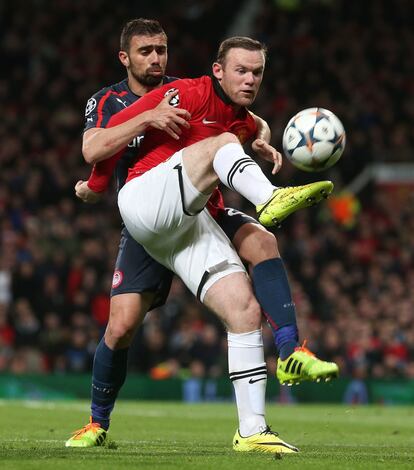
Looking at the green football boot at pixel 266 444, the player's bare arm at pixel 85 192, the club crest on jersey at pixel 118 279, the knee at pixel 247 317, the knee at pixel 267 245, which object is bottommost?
the green football boot at pixel 266 444

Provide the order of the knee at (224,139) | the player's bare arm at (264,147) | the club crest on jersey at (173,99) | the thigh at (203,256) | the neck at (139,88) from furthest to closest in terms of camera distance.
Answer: the neck at (139,88), the player's bare arm at (264,147), the club crest on jersey at (173,99), the thigh at (203,256), the knee at (224,139)

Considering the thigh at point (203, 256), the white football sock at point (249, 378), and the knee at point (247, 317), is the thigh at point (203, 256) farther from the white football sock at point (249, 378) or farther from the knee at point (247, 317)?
the white football sock at point (249, 378)

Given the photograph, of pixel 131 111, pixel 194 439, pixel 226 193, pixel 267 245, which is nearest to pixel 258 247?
pixel 267 245

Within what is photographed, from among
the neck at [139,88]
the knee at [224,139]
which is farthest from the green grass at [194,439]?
the neck at [139,88]

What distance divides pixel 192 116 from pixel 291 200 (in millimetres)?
1115

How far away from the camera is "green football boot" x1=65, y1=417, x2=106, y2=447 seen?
688cm

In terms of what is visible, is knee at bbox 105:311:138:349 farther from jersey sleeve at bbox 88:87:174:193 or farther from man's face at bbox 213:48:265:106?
man's face at bbox 213:48:265:106

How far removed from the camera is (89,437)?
6965mm

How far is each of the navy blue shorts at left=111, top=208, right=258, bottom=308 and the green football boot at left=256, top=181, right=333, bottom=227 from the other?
89cm

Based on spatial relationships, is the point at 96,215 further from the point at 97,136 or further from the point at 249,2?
the point at 97,136

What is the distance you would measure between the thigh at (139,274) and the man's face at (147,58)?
3.44ft

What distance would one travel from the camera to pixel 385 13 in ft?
83.8

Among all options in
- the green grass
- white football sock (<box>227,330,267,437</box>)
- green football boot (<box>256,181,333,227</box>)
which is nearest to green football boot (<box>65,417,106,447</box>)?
the green grass

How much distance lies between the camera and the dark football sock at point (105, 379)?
23.4 ft
